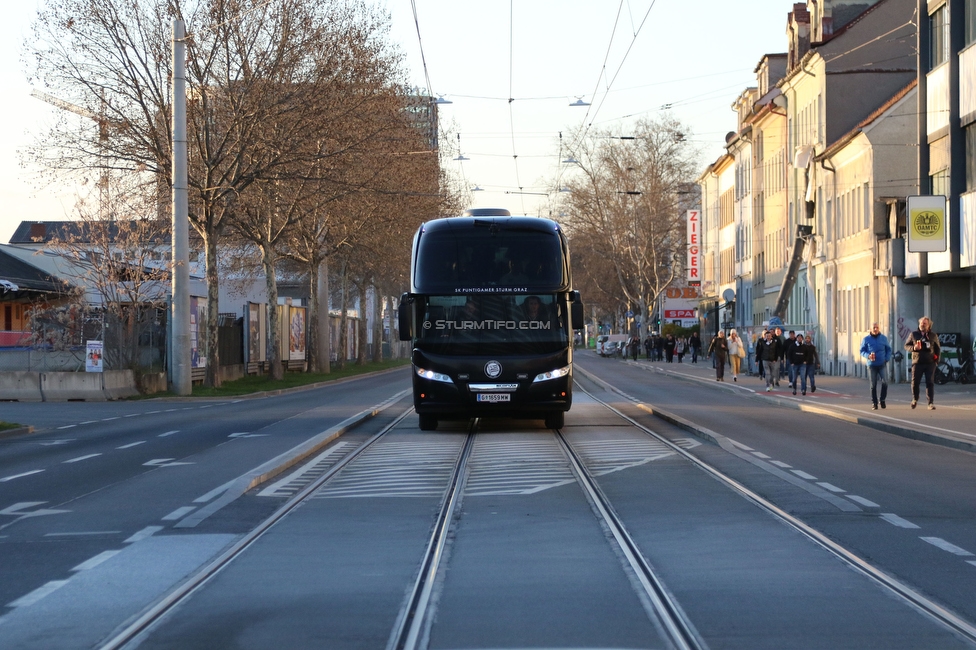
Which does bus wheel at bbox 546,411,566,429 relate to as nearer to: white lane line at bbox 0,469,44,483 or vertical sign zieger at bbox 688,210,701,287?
white lane line at bbox 0,469,44,483

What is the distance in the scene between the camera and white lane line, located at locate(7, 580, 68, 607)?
759 centimetres

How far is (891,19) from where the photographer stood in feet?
167

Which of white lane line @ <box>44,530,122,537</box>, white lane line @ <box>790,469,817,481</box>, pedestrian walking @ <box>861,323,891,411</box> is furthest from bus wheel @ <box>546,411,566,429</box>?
white lane line @ <box>44,530,122,537</box>

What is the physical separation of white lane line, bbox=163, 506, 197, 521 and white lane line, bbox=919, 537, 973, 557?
19.7 feet

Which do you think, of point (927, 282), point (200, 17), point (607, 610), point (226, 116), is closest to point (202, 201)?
point (226, 116)

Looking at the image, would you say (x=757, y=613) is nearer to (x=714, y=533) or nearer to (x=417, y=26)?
(x=714, y=533)

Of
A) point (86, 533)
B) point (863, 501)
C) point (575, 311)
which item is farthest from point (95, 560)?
point (575, 311)

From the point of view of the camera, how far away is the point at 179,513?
11.5 metres

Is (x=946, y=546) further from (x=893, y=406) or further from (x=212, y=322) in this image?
(x=212, y=322)

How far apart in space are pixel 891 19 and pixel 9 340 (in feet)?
113

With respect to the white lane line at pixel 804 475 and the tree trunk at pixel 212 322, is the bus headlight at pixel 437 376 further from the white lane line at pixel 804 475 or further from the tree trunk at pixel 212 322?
the tree trunk at pixel 212 322

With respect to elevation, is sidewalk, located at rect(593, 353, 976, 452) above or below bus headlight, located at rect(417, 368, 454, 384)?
below

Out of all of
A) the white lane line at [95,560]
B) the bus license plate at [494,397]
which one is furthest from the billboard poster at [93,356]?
the white lane line at [95,560]

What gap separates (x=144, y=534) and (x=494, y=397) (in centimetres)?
1064
